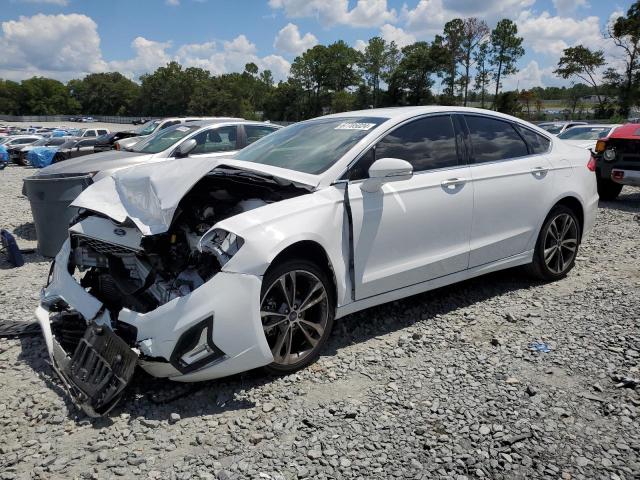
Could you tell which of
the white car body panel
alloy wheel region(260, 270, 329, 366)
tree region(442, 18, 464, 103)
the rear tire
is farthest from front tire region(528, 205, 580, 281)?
tree region(442, 18, 464, 103)

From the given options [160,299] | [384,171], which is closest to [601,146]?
[384,171]

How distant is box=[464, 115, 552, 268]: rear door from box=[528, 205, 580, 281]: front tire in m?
0.18

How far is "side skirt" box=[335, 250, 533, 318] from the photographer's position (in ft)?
12.2

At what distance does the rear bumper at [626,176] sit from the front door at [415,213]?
6440 mm

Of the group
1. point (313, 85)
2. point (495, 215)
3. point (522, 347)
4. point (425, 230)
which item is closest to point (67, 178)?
point (425, 230)

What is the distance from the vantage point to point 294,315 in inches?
133

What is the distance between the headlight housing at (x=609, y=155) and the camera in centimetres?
959

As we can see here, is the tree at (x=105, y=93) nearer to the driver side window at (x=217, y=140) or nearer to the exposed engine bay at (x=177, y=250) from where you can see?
the driver side window at (x=217, y=140)

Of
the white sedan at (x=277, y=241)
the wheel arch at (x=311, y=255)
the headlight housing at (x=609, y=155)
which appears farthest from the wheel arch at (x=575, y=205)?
the headlight housing at (x=609, y=155)

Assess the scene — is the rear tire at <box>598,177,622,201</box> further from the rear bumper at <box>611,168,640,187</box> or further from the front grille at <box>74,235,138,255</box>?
the front grille at <box>74,235,138,255</box>

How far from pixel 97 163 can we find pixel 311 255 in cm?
514

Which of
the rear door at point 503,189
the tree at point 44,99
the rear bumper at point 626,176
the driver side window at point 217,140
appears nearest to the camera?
the rear door at point 503,189

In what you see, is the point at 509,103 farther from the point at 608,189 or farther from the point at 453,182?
the point at 453,182

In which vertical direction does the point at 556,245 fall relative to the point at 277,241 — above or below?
below
